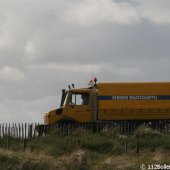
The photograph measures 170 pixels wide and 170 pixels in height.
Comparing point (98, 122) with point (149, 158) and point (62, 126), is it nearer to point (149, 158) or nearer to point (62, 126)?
point (62, 126)

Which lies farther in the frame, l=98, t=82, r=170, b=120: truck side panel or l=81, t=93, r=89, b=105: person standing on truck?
l=81, t=93, r=89, b=105: person standing on truck

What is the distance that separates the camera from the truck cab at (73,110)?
36.4 metres

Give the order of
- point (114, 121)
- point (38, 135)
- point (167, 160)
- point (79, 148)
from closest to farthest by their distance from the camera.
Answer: point (167, 160) < point (79, 148) < point (38, 135) < point (114, 121)

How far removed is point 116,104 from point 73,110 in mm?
2415

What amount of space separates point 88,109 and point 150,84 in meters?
3.71

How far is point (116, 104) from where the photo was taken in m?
36.7

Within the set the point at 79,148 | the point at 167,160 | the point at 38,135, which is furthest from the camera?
the point at 38,135

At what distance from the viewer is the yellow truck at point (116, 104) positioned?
3650 centimetres

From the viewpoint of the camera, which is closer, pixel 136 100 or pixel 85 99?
pixel 136 100

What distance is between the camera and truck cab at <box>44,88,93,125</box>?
36.4 m

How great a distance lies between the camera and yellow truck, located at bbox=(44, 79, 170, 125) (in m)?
36.5

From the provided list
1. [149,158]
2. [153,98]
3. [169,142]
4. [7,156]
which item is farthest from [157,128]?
[7,156]

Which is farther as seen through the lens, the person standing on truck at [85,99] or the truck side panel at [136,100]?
the person standing on truck at [85,99]

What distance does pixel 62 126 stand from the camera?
33312 mm
